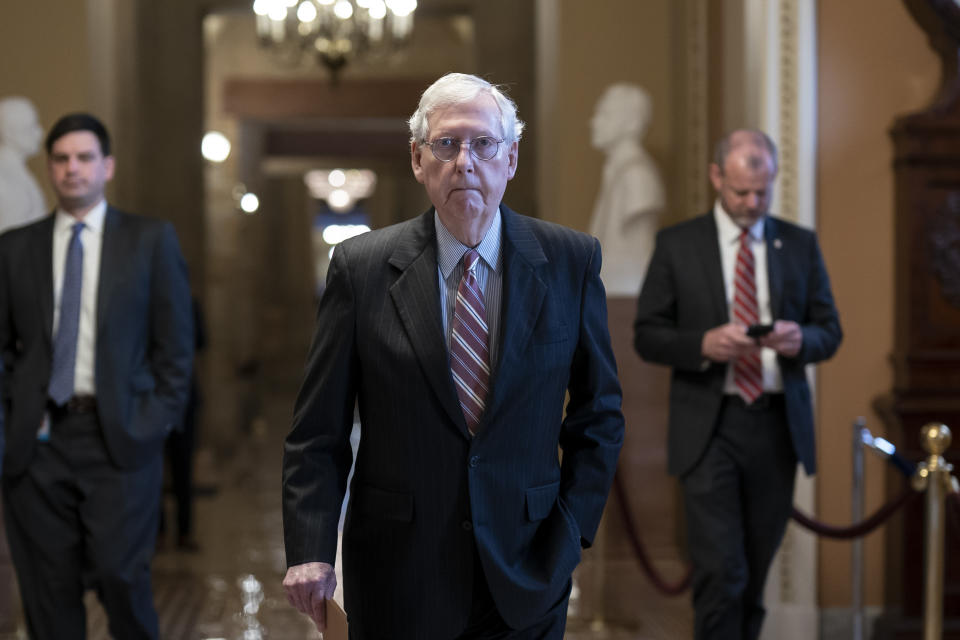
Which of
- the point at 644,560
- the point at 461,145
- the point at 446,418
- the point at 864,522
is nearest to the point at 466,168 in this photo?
the point at 461,145

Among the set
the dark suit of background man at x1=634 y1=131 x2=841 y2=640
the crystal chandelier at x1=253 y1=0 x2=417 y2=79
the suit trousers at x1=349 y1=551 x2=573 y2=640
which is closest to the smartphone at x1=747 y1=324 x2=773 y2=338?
the dark suit of background man at x1=634 y1=131 x2=841 y2=640

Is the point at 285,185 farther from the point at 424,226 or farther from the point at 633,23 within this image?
the point at 424,226

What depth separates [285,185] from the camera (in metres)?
27.2

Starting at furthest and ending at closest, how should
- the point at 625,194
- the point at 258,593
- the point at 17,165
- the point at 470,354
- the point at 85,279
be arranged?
the point at 625,194
the point at 17,165
the point at 258,593
the point at 85,279
the point at 470,354

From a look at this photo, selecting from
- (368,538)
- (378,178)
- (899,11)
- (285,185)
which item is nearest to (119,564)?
(368,538)

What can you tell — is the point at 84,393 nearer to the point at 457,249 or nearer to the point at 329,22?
the point at 457,249

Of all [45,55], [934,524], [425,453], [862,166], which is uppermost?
[45,55]

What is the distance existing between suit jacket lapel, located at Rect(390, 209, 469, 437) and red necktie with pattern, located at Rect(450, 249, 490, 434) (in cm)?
4

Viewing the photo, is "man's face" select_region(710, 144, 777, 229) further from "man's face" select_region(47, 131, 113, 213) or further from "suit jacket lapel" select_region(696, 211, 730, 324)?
"man's face" select_region(47, 131, 113, 213)

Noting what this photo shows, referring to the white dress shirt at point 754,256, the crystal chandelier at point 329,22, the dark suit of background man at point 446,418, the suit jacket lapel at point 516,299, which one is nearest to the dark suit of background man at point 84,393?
the dark suit of background man at point 446,418

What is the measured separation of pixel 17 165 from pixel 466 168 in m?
5.02

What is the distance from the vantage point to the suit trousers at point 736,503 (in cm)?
441

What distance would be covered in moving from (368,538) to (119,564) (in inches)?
73.4

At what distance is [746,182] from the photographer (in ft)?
14.7
